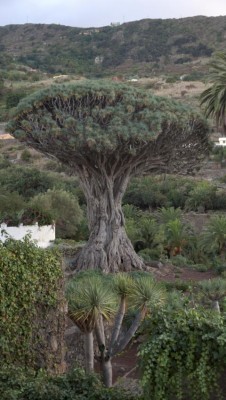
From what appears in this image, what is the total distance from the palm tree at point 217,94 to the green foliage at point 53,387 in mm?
19848

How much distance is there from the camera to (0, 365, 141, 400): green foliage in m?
8.38

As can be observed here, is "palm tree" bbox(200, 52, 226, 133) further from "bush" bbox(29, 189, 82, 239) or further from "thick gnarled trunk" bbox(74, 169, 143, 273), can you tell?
"bush" bbox(29, 189, 82, 239)

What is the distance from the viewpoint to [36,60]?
359 ft

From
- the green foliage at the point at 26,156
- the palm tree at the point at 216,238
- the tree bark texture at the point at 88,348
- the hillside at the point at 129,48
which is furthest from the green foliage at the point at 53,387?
the hillside at the point at 129,48

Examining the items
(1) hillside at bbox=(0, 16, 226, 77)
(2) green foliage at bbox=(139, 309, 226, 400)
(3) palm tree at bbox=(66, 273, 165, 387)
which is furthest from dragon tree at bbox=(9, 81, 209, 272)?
(1) hillside at bbox=(0, 16, 226, 77)

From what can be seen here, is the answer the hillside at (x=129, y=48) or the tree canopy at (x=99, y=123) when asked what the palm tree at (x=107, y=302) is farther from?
the hillside at (x=129, y=48)

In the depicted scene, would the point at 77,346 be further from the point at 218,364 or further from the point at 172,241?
the point at 172,241

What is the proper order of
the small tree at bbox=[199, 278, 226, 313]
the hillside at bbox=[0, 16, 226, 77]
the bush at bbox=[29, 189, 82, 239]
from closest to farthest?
1. the small tree at bbox=[199, 278, 226, 313]
2. the bush at bbox=[29, 189, 82, 239]
3. the hillside at bbox=[0, 16, 226, 77]

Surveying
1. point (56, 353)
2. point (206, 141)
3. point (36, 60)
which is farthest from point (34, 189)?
point (36, 60)

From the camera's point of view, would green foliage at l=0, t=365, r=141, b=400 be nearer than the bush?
Yes

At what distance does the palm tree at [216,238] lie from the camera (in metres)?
25.4

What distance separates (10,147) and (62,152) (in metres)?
40.7

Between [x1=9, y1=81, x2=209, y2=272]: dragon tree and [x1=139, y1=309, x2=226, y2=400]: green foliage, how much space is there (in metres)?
11.5

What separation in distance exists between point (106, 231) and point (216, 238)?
19.5 ft
